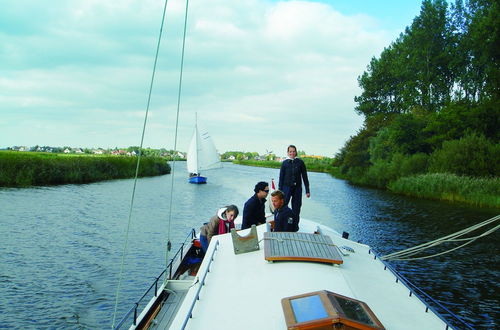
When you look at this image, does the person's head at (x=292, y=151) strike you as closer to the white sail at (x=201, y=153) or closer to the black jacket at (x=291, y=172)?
the black jacket at (x=291, y=172)

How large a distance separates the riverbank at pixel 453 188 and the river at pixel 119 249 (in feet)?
5.84

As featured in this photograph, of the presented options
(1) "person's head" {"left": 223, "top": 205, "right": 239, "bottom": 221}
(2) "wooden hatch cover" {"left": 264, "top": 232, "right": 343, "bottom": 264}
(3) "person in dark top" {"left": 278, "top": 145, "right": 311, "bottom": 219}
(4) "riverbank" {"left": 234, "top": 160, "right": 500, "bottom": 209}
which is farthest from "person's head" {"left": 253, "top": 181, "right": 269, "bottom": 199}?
(4) "riverbank" {"left": 234, "top": 160, "right": 500, "bottom": 209}

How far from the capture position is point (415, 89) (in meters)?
52.2

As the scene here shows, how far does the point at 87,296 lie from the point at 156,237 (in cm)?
696

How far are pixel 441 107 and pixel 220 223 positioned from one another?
50.7m

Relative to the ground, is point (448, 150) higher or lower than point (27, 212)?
higher

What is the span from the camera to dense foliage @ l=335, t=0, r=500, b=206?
35281 millimetres

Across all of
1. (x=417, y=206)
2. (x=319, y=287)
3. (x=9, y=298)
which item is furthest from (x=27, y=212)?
(x=417, y=206)

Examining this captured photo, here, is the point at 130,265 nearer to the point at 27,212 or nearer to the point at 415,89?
the point at 27,212

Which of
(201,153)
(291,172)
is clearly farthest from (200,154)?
(291,172)

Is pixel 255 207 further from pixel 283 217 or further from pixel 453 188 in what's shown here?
pixel 453 188

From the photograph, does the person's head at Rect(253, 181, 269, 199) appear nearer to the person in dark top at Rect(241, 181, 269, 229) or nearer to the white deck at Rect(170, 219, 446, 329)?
the person in dark top at Rect(241, 181, 269, 229)

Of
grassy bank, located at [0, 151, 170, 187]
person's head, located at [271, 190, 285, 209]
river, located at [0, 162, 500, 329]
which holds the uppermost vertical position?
person's head, located at [271, 190, 285, 209]

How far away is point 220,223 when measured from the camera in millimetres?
8227
